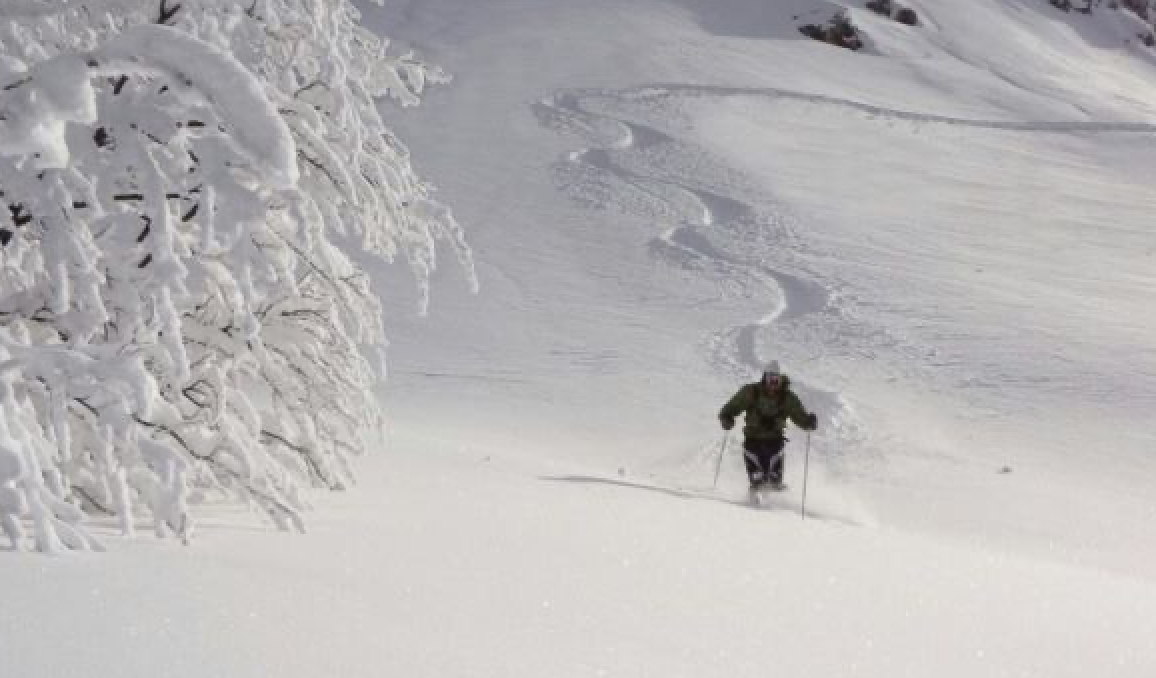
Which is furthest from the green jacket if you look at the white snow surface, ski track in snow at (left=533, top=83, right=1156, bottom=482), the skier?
ski track in snow at (left=533, top=83, right=1156, bottom=482)

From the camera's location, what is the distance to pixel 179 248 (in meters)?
4.94

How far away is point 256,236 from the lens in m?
A: 6.11

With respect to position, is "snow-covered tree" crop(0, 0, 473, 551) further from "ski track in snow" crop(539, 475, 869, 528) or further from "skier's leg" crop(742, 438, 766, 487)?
"skier's leg" crop(742, 438, 766, 487)

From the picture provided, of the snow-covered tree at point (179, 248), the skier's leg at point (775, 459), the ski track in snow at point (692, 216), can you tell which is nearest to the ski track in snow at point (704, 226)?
the ski track in snow at point (692, 216)

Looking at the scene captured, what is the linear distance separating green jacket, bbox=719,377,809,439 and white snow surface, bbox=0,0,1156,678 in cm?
71

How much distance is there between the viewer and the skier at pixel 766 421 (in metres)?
11.4

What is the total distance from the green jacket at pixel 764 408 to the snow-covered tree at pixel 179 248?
4435mm

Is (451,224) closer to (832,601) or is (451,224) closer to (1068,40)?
(832,601)

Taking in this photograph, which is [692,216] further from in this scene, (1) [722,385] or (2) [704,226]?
(1) [722,385]

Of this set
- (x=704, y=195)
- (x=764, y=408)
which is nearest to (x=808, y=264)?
(x=704, y=195)

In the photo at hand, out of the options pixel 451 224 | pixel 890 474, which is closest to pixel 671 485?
pixel 890 474

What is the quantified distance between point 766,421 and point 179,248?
724 centimetres

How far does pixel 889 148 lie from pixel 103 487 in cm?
2754

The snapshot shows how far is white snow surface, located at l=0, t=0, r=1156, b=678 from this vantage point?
398cm
